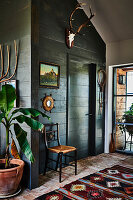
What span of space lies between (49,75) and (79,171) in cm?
183

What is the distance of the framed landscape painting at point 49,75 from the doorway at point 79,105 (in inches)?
16.0

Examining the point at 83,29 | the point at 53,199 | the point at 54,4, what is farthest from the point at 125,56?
the point at 53,199

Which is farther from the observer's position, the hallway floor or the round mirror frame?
the round mirror frame

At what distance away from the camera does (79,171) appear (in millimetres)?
3754

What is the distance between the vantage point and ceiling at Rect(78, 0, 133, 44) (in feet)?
14.0

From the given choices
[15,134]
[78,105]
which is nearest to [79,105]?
[78,105]

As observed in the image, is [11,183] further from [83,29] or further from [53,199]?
[83,29]

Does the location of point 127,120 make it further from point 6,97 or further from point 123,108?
point 6,97

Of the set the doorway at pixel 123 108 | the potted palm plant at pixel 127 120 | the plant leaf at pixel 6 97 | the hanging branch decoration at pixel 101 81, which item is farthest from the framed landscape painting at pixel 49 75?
the potted palm plant at pixel 127 120

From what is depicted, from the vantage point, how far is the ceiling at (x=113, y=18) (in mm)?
4270

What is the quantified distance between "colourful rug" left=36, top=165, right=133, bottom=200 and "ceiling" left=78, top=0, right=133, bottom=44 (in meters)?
3.07

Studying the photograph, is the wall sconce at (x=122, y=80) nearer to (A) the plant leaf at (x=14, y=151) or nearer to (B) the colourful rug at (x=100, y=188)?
(B) the colourful rug at (x=100, y=188)

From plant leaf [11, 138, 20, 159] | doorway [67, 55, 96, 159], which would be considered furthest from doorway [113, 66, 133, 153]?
plant leaf [11, 138, 20, 159]

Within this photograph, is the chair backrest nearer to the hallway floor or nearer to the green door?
the green door
